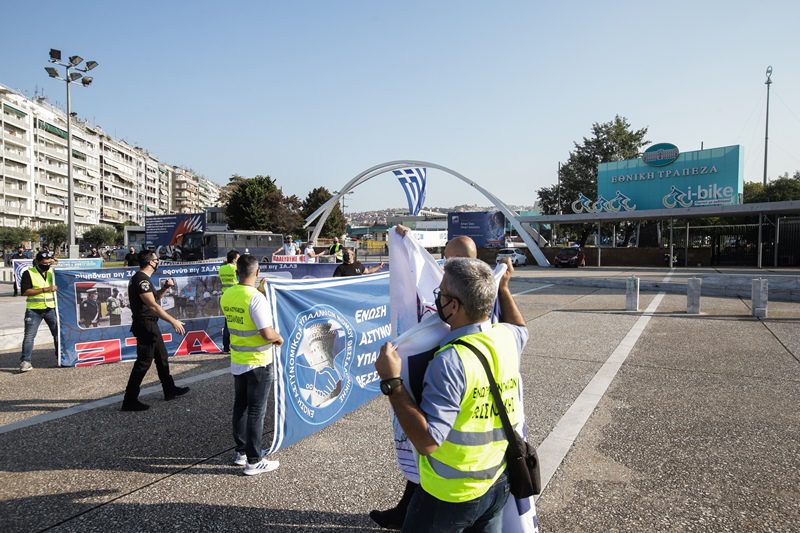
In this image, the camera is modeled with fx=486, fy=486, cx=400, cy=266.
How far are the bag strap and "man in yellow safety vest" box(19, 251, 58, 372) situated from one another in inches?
308

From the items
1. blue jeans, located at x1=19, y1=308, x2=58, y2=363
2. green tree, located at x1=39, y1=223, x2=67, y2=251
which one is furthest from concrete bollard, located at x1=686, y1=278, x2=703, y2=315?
green tree, located at x1=39, y1=223, x2=67, y2=251

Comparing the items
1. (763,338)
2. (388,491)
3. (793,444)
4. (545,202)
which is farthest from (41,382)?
(545,202)

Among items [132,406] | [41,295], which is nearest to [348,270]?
[132,406]

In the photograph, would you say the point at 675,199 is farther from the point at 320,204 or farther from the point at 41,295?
the point at 320,204

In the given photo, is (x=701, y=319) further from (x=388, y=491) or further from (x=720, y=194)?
(x=720, y=194)

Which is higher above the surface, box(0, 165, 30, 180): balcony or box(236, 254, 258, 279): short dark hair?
box(0, 165, 30, 180): balcony

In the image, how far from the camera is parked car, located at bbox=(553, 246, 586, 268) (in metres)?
37.3

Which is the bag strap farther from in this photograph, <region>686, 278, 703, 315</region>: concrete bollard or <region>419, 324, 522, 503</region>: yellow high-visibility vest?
<region>686, 278, 703, 315</region>: concrete bollard

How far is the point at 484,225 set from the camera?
4538 cm

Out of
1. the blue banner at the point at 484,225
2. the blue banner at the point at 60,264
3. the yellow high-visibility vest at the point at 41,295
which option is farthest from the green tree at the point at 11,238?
the yellow high-visibility vest at the point at 41,295

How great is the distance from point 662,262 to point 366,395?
36.8 meters

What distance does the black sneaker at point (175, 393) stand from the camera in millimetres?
5645

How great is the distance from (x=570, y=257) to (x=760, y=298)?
26211 mm

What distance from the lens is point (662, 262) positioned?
36.4 m
